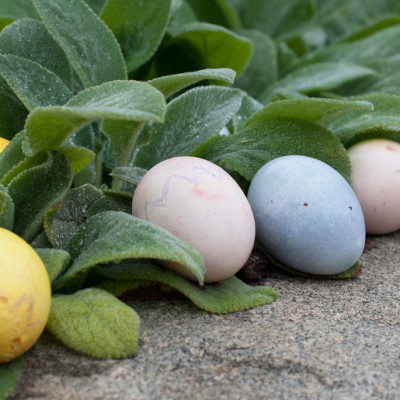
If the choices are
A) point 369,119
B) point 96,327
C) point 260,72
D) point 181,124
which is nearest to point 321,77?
point 260,72

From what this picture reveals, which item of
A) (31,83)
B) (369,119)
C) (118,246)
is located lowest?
(369,119)

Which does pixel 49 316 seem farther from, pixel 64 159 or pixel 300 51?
pixel 300 51

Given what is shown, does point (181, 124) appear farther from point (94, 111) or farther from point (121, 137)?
point (94, 111)

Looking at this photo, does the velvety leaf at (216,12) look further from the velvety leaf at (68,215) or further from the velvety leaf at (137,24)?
the velvety leaf at (68,215)

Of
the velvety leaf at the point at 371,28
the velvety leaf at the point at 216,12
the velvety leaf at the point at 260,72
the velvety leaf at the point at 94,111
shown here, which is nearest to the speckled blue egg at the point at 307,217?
the velvety leaf at the point at 94,111

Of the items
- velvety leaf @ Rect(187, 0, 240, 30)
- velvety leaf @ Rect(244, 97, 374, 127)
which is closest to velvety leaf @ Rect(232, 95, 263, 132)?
velvety leaf @ Rect(244, 97, 374, 127)

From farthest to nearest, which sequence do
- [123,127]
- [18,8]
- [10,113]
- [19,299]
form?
[18,8]
[10,113]
[123,127]
[19,299]

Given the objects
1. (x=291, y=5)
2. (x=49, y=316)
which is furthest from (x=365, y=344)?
(x=291, y=5)
